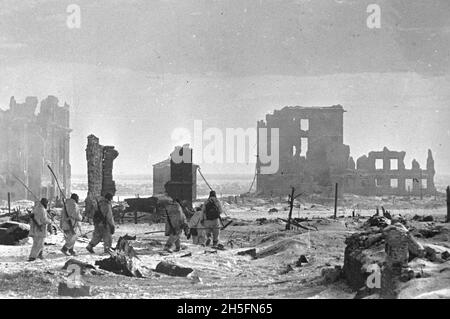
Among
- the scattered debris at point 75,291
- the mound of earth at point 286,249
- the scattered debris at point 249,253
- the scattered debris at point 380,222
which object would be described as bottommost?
the scattered debris at point 249,253

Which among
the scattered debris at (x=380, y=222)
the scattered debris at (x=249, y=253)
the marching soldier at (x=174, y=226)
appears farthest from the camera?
the scattered debris at (x=380, y=222)

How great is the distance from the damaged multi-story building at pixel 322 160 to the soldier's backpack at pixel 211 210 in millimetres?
38662

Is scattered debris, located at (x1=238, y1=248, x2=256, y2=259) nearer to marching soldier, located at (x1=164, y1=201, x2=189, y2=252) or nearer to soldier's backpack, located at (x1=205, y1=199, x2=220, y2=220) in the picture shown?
marching soldier, located at (x1=164, y1=201, x2=189, y2=252)

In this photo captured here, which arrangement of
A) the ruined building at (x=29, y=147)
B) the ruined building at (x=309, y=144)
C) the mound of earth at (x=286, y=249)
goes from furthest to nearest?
the ruined building at (x=309, y=144) → the ruined building at (x=29, y=147) → the mound of earth at (x=286, y=249)

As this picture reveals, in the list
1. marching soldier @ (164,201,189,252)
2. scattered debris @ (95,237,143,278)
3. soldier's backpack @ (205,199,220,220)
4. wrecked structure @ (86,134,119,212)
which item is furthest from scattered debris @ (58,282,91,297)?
wrecked structure @ (86,134,119,212)

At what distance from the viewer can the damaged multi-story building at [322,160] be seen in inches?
2137

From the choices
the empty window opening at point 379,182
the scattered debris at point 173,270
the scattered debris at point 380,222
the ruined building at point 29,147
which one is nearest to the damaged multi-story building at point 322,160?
the empty window opening at point 379,182

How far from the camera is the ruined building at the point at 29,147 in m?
48.0

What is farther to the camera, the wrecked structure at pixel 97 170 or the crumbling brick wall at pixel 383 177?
the crumbling brick wall at pixel 383 177

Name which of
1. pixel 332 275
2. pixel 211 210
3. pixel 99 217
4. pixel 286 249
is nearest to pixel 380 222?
pixel 286 249

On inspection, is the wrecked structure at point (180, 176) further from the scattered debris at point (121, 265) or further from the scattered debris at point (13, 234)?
the scattered debris at point (121, 265)

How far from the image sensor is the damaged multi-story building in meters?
54.3

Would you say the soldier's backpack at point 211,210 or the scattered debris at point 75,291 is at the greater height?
the soldier's backpack at point 211,210

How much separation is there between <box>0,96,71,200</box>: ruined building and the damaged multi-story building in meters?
17.5
